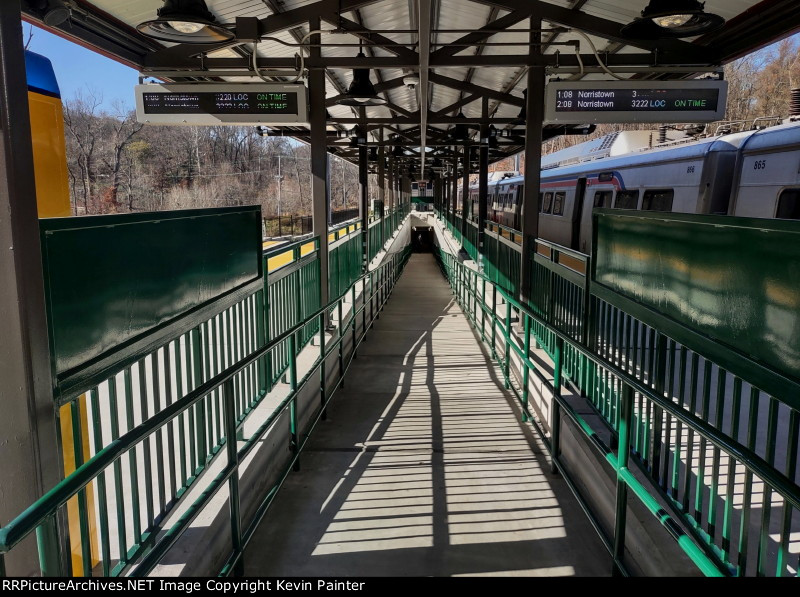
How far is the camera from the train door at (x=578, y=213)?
1561 centimetres

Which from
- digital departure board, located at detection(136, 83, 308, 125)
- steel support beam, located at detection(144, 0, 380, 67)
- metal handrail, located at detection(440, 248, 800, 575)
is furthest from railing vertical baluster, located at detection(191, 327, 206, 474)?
steel support beam, located at detection(144, 0, 380, 67)

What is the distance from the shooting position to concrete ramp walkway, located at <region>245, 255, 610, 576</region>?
379 cm

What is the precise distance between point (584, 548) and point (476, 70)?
9831 millimetres

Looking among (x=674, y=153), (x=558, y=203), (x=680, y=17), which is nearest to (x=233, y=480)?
(x=680, y=17)

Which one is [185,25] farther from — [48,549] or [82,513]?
[48,549]

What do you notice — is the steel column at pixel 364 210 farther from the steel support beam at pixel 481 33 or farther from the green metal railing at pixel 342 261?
the steel support beam at pixel 481 33

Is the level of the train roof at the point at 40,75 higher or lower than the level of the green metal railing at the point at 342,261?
higher

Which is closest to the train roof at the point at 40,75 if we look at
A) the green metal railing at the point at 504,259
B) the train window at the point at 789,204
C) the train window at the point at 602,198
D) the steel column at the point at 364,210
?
the green metal railing at the point at 504,259

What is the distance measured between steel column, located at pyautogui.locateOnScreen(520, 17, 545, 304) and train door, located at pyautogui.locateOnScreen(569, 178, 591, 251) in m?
7.81

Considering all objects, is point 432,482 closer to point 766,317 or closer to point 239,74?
point 766,317

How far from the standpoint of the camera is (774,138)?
8.42 metres

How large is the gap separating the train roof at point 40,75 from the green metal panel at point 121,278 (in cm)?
91

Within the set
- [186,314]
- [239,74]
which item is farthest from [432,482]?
[239,74]

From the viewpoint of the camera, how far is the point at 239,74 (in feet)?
26.3
